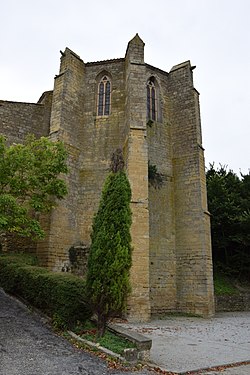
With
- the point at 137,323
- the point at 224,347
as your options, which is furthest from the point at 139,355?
the point at 137,323

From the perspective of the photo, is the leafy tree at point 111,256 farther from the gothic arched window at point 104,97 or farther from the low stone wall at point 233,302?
the low stone wall at point 233,302

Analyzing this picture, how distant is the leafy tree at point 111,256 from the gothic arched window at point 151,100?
10.1 meters

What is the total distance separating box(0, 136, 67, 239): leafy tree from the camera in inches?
353

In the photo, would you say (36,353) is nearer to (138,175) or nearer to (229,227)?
(138,175)

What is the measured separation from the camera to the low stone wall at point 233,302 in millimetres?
17500

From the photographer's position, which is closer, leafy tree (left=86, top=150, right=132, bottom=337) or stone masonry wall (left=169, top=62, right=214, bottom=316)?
leafy tree (left=86, top=150, right=132, bottom=337)

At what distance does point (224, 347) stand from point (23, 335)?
464 cm

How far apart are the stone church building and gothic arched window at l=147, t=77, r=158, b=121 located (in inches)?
2.3

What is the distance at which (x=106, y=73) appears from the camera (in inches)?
701

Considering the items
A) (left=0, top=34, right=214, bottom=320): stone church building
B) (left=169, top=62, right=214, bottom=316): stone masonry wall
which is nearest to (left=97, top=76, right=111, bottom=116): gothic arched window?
(left=0, top=34, right=214, bottom=320): stone church building

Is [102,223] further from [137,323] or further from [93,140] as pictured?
[93,140]

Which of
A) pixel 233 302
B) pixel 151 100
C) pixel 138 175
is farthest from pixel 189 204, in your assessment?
pixel 233 302

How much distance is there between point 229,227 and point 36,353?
1723 cm

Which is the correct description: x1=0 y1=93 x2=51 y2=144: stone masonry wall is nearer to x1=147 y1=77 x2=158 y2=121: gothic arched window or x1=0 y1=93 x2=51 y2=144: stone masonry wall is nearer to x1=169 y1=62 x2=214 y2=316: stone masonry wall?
x1=147 y1=77 x2=158 y2=121: gothic arched window
